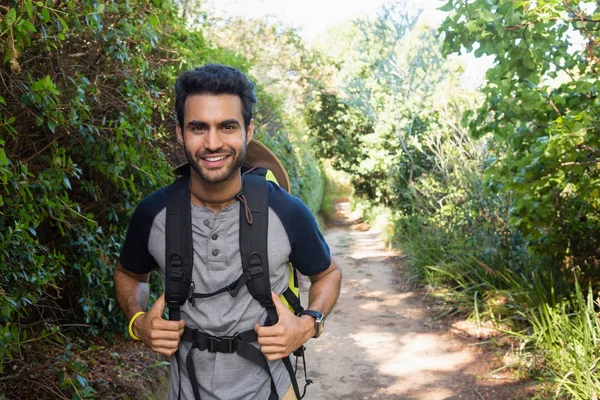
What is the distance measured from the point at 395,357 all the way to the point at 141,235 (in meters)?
5.39

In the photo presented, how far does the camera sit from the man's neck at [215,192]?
220cm

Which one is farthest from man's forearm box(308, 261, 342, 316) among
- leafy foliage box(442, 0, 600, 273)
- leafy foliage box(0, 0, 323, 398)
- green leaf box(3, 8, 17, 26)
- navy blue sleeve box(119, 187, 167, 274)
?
leafy foliage box(442, 0, 600, 273)

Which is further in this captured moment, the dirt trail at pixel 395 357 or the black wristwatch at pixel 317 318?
the dirt trail at pixel 395 357

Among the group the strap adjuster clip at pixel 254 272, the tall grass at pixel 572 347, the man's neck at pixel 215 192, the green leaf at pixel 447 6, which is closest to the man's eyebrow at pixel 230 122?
the man's neck at pixel 215 192

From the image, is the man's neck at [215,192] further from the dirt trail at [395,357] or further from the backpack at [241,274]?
the dirt trail at [395,357]

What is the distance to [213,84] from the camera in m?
2.16

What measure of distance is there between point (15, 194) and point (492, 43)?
3.72 m

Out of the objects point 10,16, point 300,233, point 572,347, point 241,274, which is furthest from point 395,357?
point 10,16

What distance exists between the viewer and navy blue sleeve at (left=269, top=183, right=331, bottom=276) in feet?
7.25

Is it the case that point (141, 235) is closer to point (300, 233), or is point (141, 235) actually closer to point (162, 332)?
point (162, 332)

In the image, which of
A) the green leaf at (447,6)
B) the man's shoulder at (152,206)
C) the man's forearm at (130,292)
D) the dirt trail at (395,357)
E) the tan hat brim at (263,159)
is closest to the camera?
the man's shoulder at (152,206)

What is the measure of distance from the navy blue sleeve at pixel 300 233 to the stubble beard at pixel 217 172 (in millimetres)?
178

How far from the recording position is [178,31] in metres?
6.25

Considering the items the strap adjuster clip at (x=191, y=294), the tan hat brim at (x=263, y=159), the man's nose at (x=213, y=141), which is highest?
the man's nose at (x=213, y=141)
